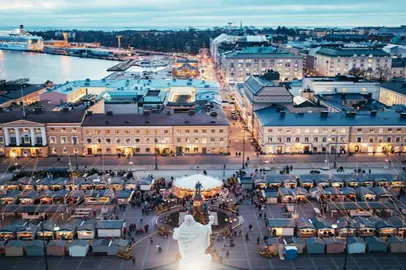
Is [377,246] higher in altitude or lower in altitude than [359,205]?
lower

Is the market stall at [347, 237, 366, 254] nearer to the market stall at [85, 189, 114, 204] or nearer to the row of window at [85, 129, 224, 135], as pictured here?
the market stall at [85, 189, 114, 204]

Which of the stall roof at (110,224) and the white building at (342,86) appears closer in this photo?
the stall roof at (110,224)

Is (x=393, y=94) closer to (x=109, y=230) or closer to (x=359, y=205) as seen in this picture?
(x=359, y=205)

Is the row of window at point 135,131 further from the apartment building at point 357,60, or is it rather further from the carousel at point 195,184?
the apartment building at point 357,60

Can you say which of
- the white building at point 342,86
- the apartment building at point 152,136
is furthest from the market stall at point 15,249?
the white building at point 342,86

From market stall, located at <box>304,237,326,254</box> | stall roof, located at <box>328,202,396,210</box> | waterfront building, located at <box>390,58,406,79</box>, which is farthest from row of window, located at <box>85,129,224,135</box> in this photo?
waterfront building, located at <box>390,58,406,79</box>

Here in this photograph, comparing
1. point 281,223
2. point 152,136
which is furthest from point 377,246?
point 152,136
